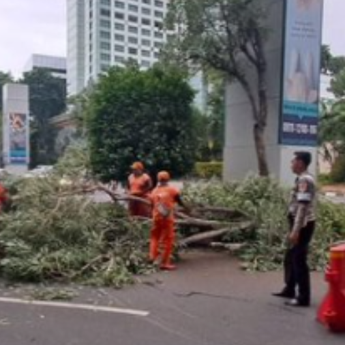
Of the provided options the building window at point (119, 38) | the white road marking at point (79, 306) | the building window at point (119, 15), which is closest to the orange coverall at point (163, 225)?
the white road marking at point (79, 306)

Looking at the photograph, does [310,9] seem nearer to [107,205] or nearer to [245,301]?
[107,205]

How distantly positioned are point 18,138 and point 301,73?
2305 centimetres

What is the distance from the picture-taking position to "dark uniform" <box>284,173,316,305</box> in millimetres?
7059

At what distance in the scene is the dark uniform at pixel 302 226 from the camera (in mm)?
7059

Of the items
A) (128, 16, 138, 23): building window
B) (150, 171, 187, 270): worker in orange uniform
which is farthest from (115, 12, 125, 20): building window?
(150, 171, 187, 270): worker in orange uniform

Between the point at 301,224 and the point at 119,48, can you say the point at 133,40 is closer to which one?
the point at 119,48

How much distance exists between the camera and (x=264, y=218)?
35.3ft

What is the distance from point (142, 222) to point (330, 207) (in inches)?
158

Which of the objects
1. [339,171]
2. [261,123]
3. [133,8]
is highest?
[133,8]

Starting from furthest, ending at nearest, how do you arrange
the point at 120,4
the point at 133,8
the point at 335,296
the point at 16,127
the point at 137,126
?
the point at 120,4, the point at 133,8, the point at 16,127, the point at 137,126, the point at 335,296

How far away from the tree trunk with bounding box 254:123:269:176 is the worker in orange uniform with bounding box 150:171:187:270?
5.45m

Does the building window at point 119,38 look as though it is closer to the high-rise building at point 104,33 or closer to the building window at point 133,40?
the high-rise building at point 104,33

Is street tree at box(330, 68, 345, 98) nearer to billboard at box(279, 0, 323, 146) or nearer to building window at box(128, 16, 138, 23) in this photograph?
billboard at box(279, 0, 323, 146)

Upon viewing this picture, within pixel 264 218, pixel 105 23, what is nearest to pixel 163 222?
pixel 264 218
